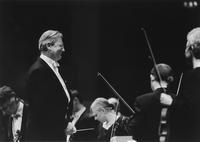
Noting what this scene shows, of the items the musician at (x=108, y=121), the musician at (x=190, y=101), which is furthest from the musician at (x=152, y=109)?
the musician at (x=108, y=121)

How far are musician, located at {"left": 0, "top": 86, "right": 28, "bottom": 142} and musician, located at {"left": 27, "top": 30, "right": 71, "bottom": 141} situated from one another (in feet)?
1.03

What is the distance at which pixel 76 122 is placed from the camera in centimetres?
554

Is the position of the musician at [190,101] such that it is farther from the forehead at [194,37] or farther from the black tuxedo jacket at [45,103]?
the black tuxedo jacket at [45,103]

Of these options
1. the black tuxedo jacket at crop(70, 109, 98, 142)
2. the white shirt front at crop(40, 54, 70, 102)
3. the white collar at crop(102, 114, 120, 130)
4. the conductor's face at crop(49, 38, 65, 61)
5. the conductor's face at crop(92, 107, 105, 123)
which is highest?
the conductor's face at crop(49, 38, 65, 61)

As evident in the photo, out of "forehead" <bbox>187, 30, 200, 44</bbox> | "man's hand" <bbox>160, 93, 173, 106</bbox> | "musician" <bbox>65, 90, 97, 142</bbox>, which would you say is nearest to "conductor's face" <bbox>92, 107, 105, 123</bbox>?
"musician" <bbox>65, 90, 97, 142</bbox>

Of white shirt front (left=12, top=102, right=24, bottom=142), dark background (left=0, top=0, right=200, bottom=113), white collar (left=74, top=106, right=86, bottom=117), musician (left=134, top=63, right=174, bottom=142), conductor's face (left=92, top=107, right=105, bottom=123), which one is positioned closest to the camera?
musician (left=134, top=63, right=174, bottom=142)

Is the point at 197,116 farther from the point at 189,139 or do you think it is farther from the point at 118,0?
the point at 118,0

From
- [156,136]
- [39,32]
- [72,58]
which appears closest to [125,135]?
[156,136]

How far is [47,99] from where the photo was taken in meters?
4.12

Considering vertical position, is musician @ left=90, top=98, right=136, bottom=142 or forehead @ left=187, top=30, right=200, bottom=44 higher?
forehead @ left=187, top=30, right=200, bottom=44

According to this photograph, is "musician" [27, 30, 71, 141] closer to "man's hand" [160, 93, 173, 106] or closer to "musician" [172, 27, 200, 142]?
"man's hand" [160, 93, 173, 106]

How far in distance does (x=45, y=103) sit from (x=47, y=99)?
0.04 meters

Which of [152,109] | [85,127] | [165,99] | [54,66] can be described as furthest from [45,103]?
[85,127]

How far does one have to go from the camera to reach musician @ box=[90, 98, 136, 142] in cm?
469
